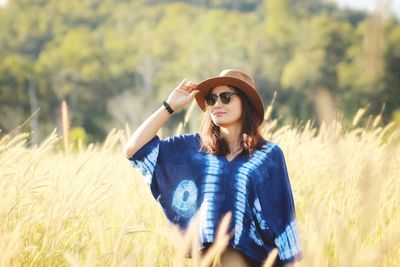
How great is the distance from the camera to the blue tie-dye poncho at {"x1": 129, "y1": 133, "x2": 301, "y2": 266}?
2070 millimetres

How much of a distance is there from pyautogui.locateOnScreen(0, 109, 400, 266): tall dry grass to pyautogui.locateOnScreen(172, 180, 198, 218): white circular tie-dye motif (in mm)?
93

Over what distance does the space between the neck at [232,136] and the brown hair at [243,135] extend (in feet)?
0.05

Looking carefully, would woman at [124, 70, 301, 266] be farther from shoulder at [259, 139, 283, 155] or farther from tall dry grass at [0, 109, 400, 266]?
tall dry grass at [0, 109, 400, 266]

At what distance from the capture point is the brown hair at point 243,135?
7.22ft

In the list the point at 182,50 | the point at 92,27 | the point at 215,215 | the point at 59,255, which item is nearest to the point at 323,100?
the point at 59,255

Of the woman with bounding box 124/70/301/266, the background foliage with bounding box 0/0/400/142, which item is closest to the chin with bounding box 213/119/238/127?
the woman with bounding box 124/70/301/266

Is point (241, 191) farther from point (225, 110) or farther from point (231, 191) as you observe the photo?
point (225, 110)

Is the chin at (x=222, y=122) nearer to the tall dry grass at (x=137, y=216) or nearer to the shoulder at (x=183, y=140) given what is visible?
the shoulder at (x=183, y=140)

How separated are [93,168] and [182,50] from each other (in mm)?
57870

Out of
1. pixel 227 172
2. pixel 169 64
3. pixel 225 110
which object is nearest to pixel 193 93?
pixel 225 110

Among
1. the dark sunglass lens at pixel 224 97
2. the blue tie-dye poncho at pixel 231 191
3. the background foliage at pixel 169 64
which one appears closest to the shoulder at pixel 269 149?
the blue tie-dye poncho at pixel 231 191

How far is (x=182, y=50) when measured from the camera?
60.1 meters

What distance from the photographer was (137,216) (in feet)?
8.16

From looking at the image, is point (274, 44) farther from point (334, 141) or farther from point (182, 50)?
point (334, 141)
